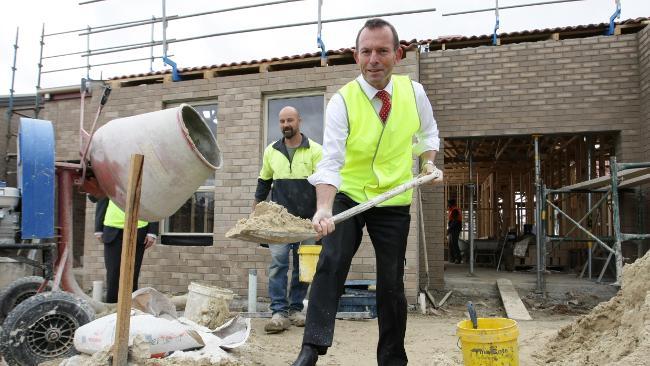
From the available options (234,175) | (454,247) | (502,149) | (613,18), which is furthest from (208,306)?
(454,247)

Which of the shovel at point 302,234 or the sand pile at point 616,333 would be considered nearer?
the shovel at point 302,234

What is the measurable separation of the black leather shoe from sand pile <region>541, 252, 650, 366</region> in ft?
5.06

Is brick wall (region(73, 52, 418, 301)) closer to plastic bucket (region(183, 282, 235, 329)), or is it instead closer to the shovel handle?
plastic bucket (region(183, 282, 235, 329))

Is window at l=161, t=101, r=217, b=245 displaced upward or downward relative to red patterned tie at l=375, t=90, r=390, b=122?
downward

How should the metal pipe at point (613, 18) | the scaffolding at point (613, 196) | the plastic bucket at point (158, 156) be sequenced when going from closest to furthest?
the plastic bucket at point (158, 156), the scaffolding at point (613, 196), the metal pipe at point (613, 18)

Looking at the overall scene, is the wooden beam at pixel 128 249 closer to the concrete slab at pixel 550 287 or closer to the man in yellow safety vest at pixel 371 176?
the man in yellow safety vest at pixel 371 176

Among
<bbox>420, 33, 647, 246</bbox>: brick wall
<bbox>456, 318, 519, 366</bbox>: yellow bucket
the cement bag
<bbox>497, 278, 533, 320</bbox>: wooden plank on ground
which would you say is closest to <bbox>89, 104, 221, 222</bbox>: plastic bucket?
the cement bag

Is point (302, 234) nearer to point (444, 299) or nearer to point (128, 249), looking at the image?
point (128, 249)

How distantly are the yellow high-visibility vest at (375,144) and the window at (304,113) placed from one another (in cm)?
402

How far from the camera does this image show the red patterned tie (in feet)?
8.65

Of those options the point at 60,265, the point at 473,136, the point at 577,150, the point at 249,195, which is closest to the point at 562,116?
the point at 473,136

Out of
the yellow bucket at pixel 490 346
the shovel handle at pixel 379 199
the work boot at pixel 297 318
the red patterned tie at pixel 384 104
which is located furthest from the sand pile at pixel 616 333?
the work boot at pixel 297 318

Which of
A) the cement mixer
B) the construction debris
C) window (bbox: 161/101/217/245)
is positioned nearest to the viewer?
the cement mixer

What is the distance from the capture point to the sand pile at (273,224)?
8.20ft
